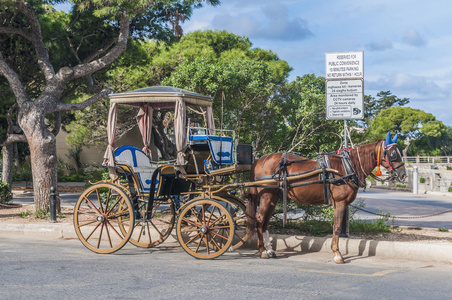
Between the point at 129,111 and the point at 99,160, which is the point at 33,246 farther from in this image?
the point at 99,160

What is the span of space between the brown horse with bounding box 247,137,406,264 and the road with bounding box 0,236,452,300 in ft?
2.05

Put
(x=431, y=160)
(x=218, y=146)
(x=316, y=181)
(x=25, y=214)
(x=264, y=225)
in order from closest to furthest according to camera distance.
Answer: (x=316, y=181), (x=264, y=225), (x=218, y=146), (x=25, y=214), (x=431, y=160)

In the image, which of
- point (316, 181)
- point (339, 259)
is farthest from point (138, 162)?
point (339, 259)

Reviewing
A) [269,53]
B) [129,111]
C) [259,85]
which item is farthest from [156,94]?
[269,53]

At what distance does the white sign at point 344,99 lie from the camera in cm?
1058

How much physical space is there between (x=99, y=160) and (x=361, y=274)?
118 ft

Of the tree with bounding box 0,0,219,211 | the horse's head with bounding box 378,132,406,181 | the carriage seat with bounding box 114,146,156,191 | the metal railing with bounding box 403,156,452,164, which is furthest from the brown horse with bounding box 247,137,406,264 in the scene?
the metal railing with bounding box 403,156,452,164

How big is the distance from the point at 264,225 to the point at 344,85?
3.50 metres

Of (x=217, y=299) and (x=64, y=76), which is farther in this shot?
(x=64, y=76)

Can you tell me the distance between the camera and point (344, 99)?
10.6 metres

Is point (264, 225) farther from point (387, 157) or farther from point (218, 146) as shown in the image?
point (387, 157)

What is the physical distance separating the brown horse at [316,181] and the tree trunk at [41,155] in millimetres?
7976

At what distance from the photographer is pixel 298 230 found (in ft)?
36.0

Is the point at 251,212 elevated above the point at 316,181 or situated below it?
below
